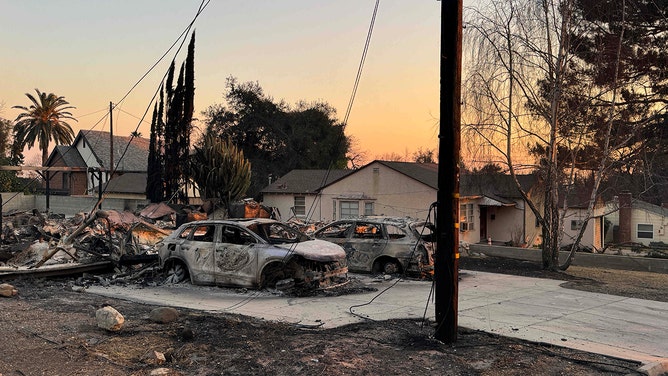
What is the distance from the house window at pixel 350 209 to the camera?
2991cm

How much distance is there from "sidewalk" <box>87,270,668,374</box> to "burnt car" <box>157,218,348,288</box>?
14.1 inches

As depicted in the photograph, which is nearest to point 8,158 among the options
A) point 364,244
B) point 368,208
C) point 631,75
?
point 368,208

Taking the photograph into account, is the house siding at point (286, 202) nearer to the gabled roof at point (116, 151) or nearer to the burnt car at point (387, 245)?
the burnt car at point (387, 245)

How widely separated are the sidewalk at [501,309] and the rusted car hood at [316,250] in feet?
2.80

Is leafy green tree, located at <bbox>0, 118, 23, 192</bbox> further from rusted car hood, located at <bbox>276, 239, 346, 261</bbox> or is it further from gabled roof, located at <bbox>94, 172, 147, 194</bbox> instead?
rusted car hood, located at <bbox>276, 239, 346, 261</bbox>

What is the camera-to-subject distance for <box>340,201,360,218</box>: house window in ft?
98.1

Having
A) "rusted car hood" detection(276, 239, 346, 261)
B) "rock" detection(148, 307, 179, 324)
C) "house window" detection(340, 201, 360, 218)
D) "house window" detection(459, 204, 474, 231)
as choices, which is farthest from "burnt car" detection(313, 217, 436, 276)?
"house window" detection(340, 201, 360, 218)

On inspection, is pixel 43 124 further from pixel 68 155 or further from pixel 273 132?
pixel 273 132

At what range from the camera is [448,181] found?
7.06 m

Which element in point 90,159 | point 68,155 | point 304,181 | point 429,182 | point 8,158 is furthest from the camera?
point 8,158

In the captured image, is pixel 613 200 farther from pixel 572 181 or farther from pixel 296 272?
pixel 296 272

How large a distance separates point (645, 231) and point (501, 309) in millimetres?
32880

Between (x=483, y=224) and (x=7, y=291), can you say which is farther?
(x=483, y=224)

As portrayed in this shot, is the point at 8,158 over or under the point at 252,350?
over
